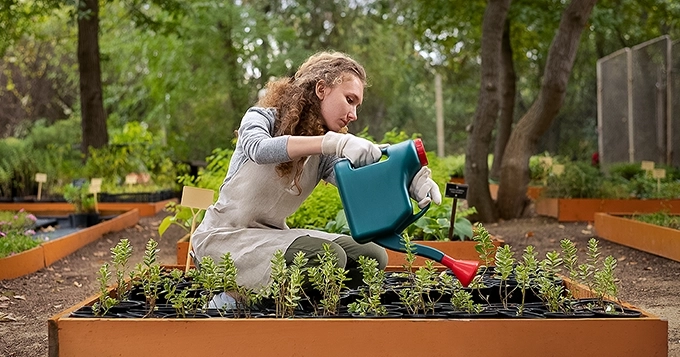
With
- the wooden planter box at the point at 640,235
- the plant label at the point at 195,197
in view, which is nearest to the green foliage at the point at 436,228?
the wooden planter box at the point at 640,235

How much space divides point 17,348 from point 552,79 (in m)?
7.39

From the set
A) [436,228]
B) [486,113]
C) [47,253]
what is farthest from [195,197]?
[486,113]

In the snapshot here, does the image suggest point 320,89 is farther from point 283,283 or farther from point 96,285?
point 96,285

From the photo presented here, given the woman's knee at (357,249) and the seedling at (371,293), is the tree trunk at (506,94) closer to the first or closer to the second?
the woman's knee at (357,249)

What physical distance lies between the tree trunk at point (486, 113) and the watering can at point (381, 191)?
712 centimetres

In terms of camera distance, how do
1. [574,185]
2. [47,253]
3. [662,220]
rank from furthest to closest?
[574,185] → [662,220] → [47,253]

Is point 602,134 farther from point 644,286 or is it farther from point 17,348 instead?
point 17,348

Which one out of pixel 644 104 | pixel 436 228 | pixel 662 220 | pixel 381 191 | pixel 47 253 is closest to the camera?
pixel 381 191

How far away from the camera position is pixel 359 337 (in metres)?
2.96

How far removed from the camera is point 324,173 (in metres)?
3.69

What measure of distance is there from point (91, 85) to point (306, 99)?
11.1 meters

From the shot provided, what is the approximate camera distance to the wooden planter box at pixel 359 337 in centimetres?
296

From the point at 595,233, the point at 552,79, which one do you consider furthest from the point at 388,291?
the point at 552,79

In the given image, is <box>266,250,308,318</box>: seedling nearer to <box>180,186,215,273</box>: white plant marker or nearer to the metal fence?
<box>180,186,215,273</box>: white plant marker
